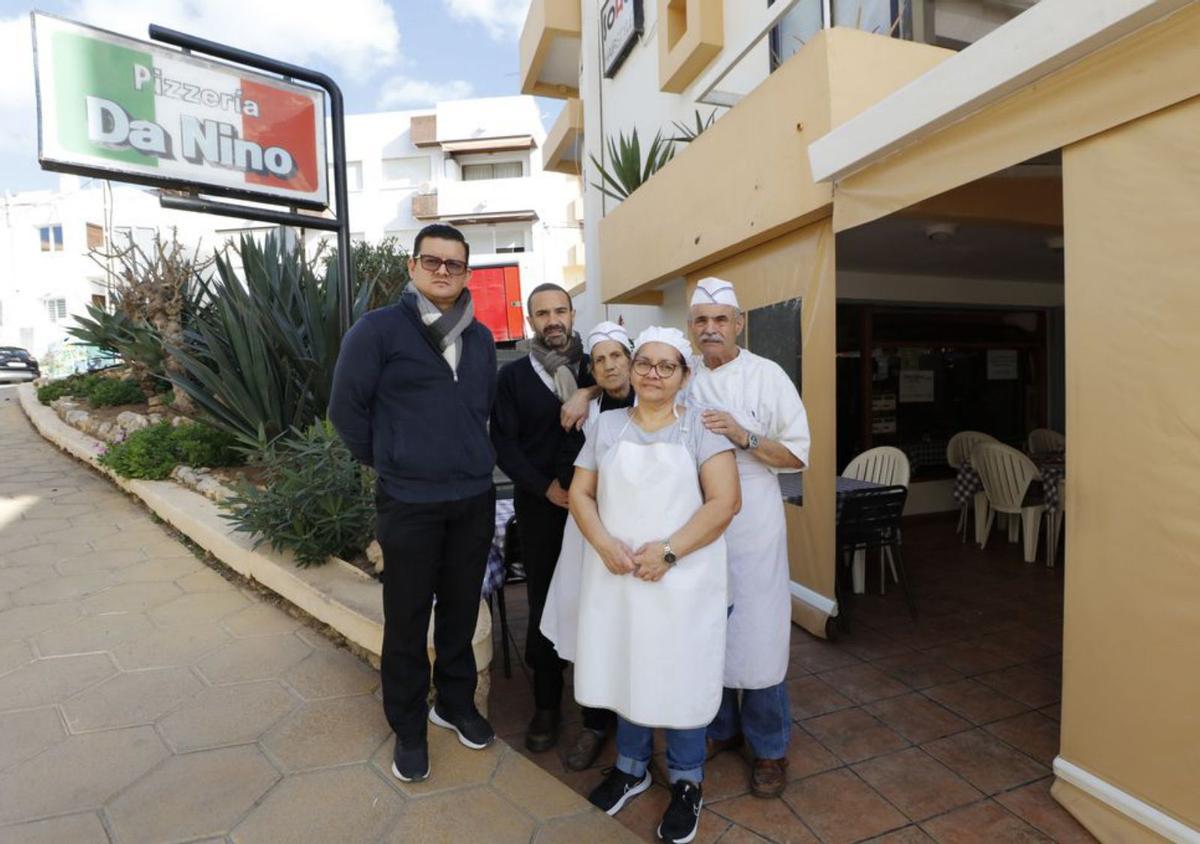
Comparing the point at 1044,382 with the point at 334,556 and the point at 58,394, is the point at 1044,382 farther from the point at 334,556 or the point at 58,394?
the point at 58,394

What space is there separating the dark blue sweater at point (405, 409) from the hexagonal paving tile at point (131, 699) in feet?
4.74

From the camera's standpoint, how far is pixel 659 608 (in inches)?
80.7

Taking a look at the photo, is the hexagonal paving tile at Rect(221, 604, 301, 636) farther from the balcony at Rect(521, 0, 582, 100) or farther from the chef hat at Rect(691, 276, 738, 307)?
the balcony at Rect(521, 0, 582, 100)

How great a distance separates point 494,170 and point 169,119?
1109 inches

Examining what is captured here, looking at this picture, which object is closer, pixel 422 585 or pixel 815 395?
pixel 422 585

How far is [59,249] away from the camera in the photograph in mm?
29188

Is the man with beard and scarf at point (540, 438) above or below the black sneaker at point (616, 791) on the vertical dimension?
above

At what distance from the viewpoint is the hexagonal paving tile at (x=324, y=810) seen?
2.09 m

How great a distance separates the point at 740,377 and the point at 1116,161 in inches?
52.3

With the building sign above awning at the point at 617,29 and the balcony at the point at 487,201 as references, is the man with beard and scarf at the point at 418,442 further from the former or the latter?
the balcony at the point at 487,201

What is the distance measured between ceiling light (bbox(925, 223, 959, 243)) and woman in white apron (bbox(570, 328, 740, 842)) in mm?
3259

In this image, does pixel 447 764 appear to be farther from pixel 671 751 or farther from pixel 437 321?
pixel 437 321

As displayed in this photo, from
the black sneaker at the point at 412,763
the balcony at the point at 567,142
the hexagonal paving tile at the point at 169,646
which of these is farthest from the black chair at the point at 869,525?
the balcony at the point at 567,142

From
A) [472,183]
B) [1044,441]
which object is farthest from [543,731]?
[472,183]
